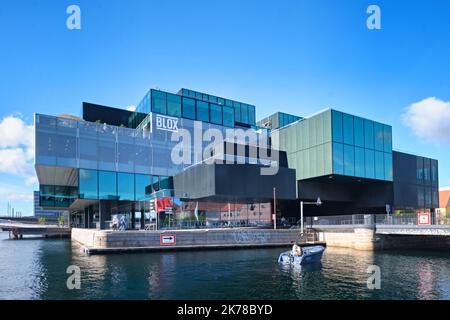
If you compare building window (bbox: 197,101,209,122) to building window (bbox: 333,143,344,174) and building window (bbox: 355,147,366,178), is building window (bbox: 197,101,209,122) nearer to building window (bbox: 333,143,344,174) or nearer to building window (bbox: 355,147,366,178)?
building window (bbox: 333,143,344,174)

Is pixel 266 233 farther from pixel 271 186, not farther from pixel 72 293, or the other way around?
pixel 72 293

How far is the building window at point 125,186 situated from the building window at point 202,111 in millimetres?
16849

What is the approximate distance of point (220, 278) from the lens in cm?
2552

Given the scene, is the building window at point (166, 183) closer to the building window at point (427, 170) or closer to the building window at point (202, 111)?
the building window at point (202, 111)

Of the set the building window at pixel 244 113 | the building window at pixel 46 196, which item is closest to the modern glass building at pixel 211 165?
the building window at pixel 46 196

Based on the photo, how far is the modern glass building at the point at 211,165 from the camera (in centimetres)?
5516

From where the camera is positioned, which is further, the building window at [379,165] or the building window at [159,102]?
the building window at [159,102]

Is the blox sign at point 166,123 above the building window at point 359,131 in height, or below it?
above

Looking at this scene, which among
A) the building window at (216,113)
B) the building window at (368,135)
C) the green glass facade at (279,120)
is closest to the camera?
the building window at (368,135)

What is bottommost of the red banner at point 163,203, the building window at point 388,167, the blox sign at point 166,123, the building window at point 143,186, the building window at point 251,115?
the red banner at point 163,203

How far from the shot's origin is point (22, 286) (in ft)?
75.2
